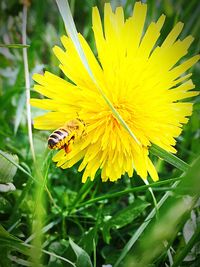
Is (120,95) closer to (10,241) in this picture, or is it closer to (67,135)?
(67,135)

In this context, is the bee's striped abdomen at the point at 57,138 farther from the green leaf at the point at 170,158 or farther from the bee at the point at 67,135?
the green leaf at the point at 170,158

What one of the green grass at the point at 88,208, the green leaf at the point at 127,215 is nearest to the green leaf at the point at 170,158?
the green grass at the point at 88,208

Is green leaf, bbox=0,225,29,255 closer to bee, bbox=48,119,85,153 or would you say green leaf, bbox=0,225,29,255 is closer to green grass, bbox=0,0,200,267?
green grass, bbox=0,0,200,267

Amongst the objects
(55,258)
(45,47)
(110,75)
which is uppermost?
(45,47)

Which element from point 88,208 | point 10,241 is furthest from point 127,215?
point 10,241

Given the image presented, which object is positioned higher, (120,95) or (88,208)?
(120,95)

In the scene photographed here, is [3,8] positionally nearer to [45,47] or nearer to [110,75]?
[45,47]

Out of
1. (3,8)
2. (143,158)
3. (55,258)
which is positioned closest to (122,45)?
(143,158)
